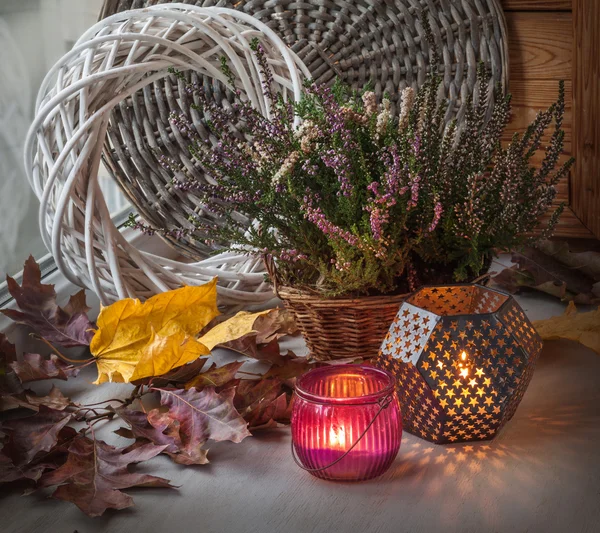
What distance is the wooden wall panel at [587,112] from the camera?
52.5 inches

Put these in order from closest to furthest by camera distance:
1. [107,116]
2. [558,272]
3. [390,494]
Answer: [390,494] → [107,116] → [558,272]

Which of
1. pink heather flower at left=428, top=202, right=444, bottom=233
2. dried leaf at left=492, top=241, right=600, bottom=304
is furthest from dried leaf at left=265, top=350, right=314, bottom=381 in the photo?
dried leaf at left=492, top=241, right=600, bottom=304

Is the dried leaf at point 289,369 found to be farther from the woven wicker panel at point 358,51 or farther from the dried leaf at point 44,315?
the woven wicker panel at point 358,51

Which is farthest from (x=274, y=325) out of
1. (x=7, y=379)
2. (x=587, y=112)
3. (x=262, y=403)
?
(x=587, y=112)

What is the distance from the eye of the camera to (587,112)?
1394 millimetres

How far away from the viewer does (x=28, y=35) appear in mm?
1293

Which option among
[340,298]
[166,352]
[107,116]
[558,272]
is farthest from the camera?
[558,272]

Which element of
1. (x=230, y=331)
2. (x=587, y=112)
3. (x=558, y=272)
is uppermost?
(x=587, y=112)

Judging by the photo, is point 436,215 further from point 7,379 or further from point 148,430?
point 7,379

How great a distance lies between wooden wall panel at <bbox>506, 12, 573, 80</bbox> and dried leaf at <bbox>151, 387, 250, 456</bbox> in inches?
38.9

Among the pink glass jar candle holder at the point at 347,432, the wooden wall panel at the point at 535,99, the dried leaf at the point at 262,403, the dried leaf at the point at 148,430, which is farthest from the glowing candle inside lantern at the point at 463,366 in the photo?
the wooden wall panel at the point at 535,99

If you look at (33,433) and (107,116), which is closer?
(33,433)

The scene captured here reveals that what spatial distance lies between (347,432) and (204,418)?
0.16m

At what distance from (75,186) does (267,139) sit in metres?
0.30
